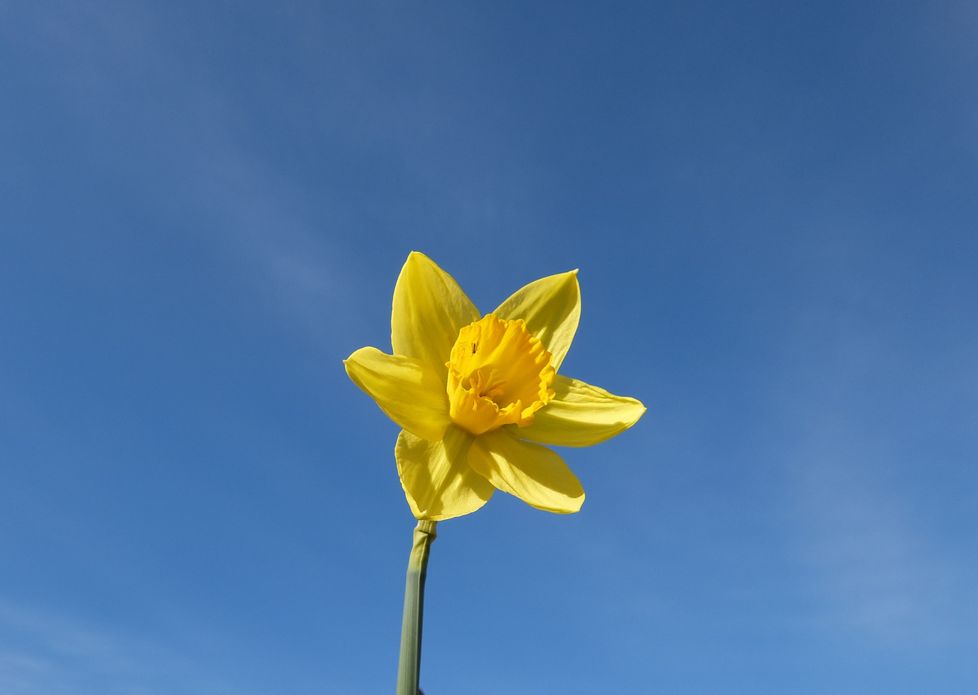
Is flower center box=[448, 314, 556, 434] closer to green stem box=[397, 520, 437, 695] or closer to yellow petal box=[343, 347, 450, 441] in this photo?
yellow petal box=[343, 347, 450, 441]

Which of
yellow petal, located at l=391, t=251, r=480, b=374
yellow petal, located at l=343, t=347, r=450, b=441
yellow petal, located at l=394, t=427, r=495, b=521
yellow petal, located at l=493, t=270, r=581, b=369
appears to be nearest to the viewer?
yellow petal, located at l=394, t=427, r=495, b=521

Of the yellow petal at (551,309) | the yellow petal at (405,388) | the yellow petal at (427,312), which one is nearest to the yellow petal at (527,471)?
the yellow petal at (405,388)

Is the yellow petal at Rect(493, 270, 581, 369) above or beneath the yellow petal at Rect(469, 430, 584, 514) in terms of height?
above

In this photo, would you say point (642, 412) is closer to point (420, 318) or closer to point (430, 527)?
point (420, 318)

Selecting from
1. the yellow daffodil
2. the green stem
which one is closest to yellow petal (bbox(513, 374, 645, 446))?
the yellow daffodil

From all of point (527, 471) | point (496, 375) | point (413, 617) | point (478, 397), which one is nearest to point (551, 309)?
point (496, 375)

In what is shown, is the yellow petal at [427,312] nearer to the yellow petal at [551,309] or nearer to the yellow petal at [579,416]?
the yellow petal at [551,309]
